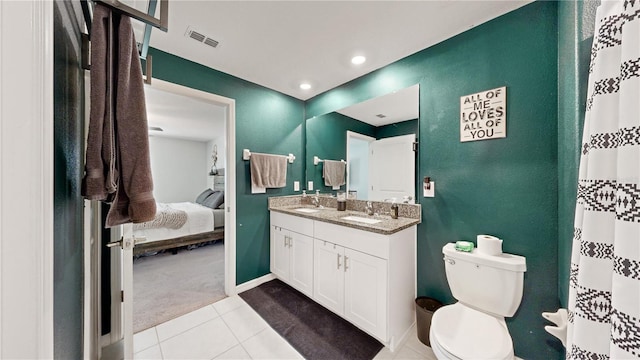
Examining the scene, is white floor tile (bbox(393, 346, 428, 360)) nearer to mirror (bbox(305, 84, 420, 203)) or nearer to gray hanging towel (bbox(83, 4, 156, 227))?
mirror (bbox(305, 84, 420, 203))

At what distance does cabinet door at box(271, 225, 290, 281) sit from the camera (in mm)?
2443

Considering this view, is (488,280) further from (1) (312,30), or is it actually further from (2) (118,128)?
(1) (312,30)

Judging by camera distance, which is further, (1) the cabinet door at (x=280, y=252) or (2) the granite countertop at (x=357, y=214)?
(1) the cabinet door at (x=280, y=252)

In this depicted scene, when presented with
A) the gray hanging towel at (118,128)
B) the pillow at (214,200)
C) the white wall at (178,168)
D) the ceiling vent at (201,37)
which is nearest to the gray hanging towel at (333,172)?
the ceiling vent at (201,37)

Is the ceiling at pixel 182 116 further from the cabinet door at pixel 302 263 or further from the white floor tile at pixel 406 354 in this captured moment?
the white floor tile at pixel 406 354

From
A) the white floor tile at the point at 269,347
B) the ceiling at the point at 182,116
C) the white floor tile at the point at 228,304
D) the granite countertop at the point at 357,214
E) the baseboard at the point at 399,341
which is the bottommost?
the white floor tile at the point at 269,347

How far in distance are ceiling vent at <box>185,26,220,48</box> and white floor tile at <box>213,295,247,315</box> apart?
238 centimetres

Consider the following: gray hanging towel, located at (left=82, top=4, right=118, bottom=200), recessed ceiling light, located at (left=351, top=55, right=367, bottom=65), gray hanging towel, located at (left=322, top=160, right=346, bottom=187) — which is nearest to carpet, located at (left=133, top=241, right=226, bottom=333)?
gray hanging towel, located at (left=322, top=160, right=346, bottom=187)

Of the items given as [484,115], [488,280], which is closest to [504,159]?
[484,115]

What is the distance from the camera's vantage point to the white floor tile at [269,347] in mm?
1541

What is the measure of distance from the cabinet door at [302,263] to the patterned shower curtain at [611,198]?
71.5 inches

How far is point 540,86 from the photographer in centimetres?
137
